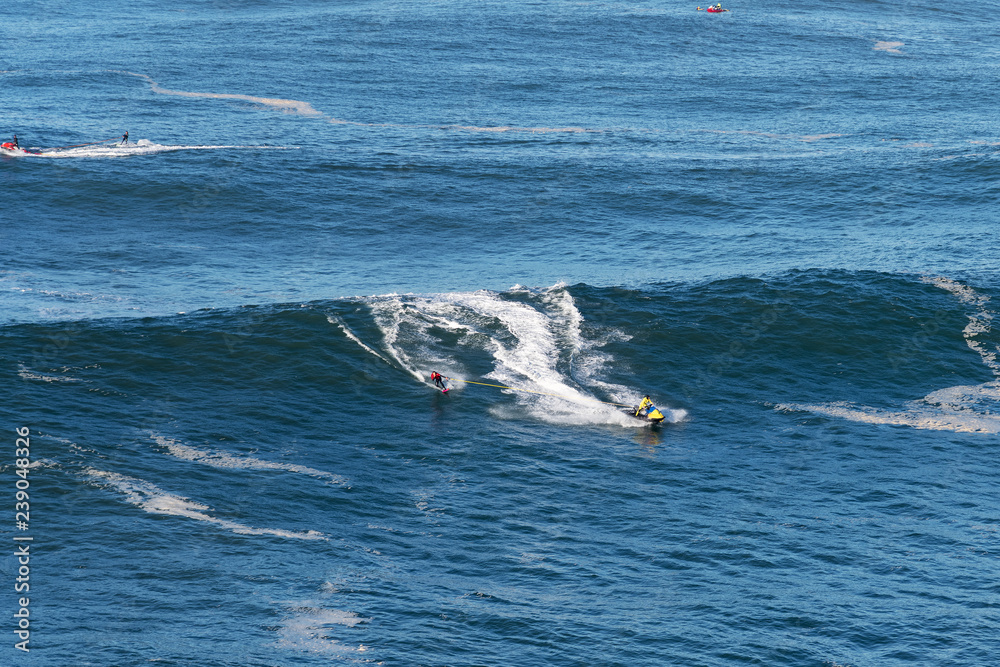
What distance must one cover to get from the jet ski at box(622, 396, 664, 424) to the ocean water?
3.49ft

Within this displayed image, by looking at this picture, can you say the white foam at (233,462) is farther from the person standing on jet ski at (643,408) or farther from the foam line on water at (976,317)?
the foam line on water at (976,317)

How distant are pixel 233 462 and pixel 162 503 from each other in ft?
22.6

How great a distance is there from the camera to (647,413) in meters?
81.2

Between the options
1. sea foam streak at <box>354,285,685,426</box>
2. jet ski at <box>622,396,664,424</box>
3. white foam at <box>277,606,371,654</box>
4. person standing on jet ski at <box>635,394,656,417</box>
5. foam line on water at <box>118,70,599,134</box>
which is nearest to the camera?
white foam at <box>277,606,371,654</box>

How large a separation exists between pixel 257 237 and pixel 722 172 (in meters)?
73.6

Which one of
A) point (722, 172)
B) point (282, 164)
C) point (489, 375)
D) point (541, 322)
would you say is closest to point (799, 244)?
point (722, 172)

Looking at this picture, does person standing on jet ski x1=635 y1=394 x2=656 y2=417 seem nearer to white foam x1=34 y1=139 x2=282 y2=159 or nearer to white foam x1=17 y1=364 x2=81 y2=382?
white foam x1=17 y1=364 x2=81 y2=382

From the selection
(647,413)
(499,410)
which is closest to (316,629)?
(499,410)

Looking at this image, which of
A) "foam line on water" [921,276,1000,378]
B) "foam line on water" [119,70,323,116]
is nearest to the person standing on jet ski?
"foam line on water" [921,276,1000,378]

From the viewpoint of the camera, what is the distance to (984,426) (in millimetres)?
82438

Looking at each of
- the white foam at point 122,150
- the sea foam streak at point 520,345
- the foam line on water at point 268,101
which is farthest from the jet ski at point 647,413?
the foam line on water at point 268,101

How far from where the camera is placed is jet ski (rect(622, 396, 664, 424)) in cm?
8019

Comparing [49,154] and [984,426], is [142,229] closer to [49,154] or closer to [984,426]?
[49,154]

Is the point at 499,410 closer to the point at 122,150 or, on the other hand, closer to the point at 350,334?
the point at 350,334
